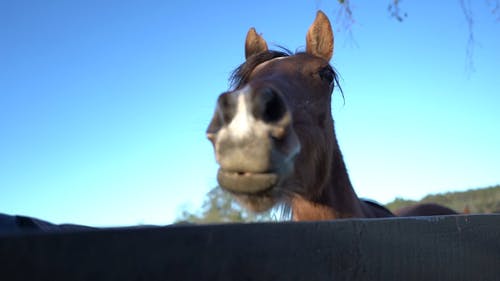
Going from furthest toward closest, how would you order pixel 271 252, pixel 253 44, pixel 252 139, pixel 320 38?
1. pixel 253 44
2. pixel 320 38
3. pixel 252 139
4. pixel 271 252

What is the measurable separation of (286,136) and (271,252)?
1.11 meters

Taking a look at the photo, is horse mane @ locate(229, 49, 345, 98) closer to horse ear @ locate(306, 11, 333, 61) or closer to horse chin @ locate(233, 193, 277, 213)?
horse ear @ locate(306, 11, 333, 61)

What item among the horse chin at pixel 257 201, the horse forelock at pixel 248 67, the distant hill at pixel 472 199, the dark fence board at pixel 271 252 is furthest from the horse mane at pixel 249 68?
the distant hill at pixel 472 199

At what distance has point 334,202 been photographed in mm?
3551

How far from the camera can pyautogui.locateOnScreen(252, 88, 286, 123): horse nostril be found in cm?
206

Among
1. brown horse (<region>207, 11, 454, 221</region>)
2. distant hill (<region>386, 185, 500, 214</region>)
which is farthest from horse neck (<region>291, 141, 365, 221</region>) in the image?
distant hill (<region>386, 185, 500, 214</region>)

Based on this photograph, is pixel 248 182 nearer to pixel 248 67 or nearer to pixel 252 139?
pixel 252 139

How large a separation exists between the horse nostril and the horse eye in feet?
4.88

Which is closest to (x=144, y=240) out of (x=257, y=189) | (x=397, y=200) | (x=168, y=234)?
(x=168, y=234)

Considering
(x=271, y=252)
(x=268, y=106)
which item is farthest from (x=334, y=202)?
(x=271, y=252)

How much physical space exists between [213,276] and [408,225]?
31.4 inches

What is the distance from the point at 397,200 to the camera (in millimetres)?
23578

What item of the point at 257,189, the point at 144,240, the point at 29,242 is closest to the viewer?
the point at 29,242

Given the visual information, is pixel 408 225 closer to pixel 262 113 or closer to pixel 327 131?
pixel 262 113
